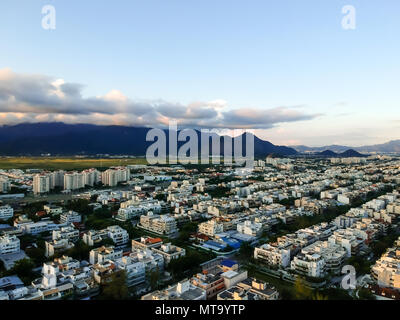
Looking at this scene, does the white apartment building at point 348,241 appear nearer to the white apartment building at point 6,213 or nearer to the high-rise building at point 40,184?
the white apartment building at point 6,213

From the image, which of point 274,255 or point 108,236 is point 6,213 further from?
point 274,255

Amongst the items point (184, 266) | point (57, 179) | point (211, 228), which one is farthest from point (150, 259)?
point (57, 179)

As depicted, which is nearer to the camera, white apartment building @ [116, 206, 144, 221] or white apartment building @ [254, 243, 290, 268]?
white apartment building @ [254, 243, 290, 268]

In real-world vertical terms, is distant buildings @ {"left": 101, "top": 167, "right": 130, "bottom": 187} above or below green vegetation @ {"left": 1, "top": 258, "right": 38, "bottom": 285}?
A: above

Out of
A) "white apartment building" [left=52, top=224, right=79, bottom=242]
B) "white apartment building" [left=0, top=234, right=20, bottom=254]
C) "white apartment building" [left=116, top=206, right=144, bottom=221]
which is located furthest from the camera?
"white apartment building" [left=116, top=206, right=144, bottom=221]

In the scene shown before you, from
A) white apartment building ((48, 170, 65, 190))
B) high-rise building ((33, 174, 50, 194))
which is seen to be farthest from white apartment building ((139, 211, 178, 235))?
white apartment building ((48, 170, 65, 190))

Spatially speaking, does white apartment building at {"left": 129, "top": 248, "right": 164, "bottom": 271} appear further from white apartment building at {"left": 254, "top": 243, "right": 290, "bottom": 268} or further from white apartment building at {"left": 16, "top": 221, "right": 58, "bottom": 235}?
white apartment building at {"left": 16, "top": 221, "right": 58, "bottom": 235}
